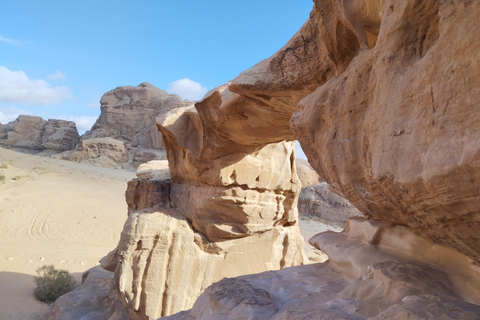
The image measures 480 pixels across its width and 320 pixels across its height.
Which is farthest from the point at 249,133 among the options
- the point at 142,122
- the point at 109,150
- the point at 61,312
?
the point at 142,122

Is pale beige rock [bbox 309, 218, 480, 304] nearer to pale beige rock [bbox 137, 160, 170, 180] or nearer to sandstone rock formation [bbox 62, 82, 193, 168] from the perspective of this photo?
pale beige rock [bbox 137, 160, 170, 180]

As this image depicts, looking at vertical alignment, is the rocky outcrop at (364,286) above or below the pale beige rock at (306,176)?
below

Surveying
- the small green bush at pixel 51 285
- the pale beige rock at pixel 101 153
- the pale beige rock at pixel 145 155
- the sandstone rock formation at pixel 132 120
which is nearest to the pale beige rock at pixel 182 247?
the small green bush at pixel 51 285

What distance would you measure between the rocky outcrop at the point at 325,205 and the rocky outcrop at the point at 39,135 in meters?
19.3

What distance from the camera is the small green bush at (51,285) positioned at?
5.92m

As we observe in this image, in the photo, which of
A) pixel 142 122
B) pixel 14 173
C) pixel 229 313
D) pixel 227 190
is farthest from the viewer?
pixel 142 122

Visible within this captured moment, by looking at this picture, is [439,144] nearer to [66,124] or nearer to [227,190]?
[227,190]

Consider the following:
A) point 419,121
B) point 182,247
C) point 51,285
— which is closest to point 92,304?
point 51,285

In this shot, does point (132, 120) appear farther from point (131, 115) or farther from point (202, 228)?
point (202, 228)

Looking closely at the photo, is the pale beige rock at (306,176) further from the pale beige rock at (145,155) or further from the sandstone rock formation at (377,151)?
the sandstone rock formation at (377,151)

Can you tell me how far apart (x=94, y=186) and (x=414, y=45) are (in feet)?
51.3

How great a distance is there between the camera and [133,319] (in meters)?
4.21

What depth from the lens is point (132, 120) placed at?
23531 mm

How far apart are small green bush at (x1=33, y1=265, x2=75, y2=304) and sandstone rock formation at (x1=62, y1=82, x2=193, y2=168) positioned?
14816 millimetres
